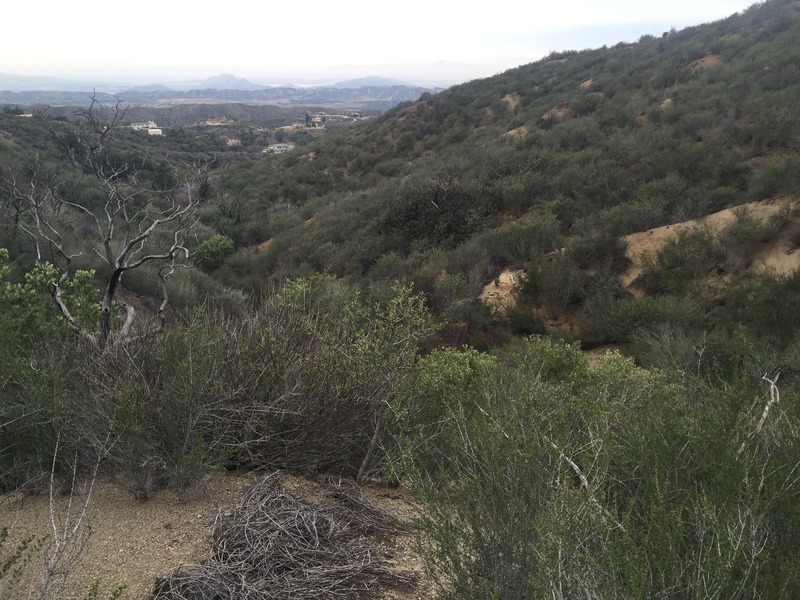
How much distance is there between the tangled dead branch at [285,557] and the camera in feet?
11.4

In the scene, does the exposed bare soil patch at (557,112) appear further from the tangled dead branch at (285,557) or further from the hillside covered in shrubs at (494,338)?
the tangled dead branch at (285,557)

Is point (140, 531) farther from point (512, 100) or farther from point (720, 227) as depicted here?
point (512, 100)

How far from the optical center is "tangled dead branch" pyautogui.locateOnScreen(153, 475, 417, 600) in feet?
11.4

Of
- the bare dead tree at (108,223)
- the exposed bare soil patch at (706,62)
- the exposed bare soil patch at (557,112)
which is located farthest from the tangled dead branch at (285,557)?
the exposed bare soil patch at (706,62)

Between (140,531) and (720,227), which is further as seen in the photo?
(720,227)

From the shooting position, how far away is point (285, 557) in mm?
3779

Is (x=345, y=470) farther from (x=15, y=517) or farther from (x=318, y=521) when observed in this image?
(x=15, y=517)

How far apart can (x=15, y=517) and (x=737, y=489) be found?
5.52 meters

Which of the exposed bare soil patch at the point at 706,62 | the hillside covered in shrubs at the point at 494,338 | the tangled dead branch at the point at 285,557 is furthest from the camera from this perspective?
the exposed bare soil patch at the point at 706,62

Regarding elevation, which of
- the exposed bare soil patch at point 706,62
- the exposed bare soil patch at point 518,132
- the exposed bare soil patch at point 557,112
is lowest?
the exposed bare soil patch at point 518,132

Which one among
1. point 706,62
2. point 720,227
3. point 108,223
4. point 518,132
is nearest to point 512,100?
point 518,132

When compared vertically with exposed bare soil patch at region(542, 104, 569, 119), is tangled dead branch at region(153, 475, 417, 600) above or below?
below

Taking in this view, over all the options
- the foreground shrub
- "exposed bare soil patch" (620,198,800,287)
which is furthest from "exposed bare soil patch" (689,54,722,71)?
the foreground shrub

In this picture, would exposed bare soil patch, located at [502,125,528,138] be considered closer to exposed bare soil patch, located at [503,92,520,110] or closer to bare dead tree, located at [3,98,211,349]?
exposed bare soil patch, located at [503,92,520,110]
